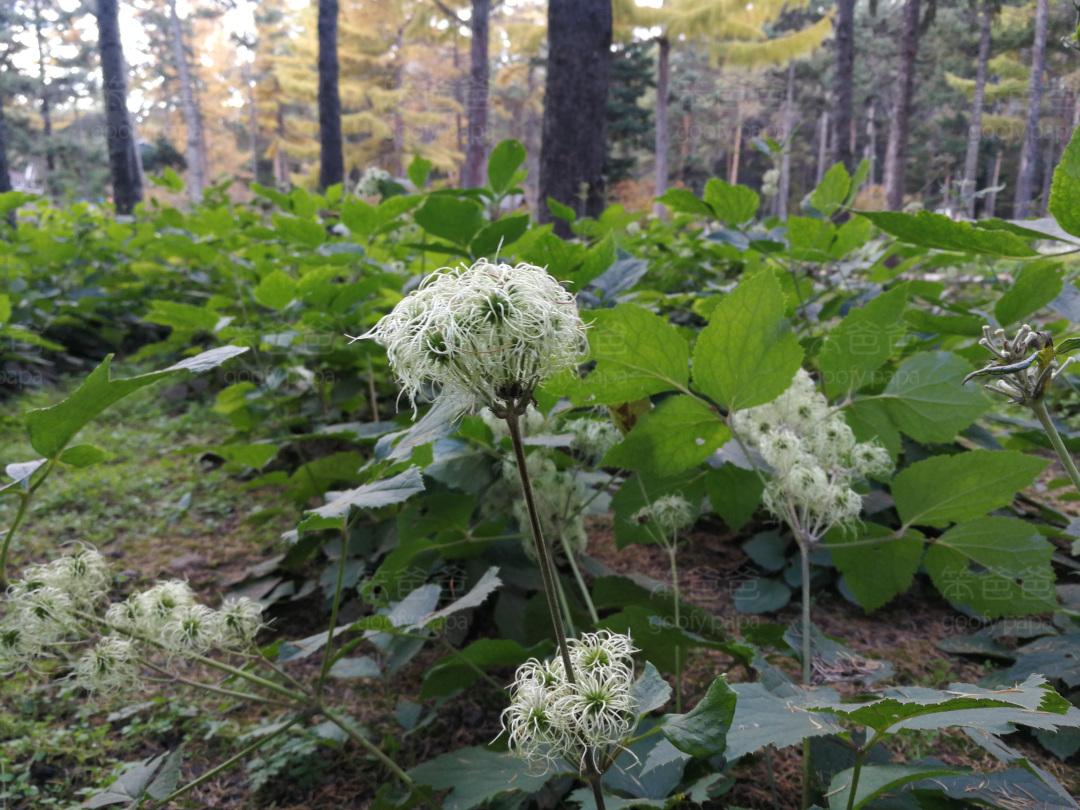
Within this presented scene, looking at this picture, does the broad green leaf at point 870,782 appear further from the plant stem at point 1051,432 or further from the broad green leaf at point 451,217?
the broad green leaf at point 451,217

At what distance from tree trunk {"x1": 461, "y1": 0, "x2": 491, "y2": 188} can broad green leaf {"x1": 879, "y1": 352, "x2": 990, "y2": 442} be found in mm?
14040

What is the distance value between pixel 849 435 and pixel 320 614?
68.0 inches

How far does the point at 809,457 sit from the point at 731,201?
4.00ft

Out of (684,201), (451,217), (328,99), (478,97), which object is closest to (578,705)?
(451,217)

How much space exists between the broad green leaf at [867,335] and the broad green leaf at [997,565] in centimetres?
38

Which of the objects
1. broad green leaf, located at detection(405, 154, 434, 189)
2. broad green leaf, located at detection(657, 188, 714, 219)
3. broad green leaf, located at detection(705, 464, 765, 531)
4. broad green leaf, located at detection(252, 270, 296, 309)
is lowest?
broad green leaf, located at detection(705, 464, 765, 531)

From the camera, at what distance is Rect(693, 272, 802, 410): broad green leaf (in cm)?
119

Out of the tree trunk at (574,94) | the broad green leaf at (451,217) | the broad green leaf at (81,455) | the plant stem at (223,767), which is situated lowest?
the plant stem at (223,767)

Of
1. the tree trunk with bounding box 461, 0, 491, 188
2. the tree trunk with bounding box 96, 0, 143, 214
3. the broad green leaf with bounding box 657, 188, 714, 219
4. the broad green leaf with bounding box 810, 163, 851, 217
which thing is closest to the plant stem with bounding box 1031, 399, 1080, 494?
the broad green leaf with bounding box 657, 188, 714, 219

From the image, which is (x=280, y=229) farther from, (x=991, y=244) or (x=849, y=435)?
(x=991, y=244)

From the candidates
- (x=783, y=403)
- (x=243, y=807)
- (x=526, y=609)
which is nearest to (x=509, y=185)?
(x=783, y=403)

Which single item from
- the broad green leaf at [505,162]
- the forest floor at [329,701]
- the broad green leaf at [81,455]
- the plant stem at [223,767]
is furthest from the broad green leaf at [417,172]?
the plant stem at [223,767]

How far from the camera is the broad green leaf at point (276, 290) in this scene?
236cm

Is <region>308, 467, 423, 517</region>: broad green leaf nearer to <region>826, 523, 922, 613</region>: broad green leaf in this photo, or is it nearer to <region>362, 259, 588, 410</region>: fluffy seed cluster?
<region>362, 259, 588, 410</region>: fluffy seed cluster
